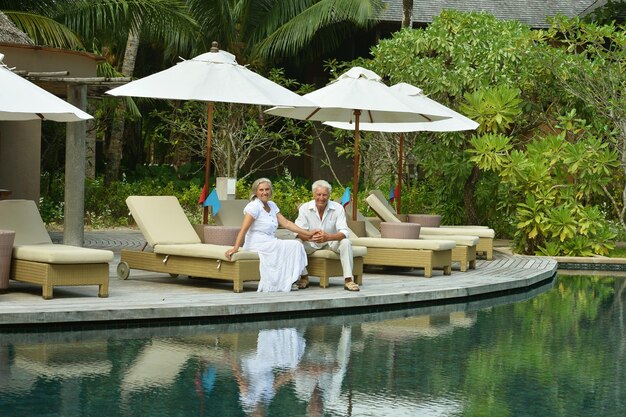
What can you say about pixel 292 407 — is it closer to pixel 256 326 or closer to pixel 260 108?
pixel 256 326

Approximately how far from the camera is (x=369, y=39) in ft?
100

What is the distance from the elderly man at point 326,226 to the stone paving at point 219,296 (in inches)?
12.6

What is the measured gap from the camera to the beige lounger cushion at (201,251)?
11.0m

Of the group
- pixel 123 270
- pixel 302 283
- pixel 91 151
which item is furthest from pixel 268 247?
pixel 91 151

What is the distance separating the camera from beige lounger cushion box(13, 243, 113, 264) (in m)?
9.71

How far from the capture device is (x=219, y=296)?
10.6m

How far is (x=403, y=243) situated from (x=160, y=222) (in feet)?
10.5

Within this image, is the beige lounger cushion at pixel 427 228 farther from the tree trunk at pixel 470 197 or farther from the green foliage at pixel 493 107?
the tree trunk at pixel 470 197

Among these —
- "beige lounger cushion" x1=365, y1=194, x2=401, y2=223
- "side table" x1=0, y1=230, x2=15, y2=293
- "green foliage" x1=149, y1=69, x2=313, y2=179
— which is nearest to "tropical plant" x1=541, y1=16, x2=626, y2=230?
"beige lounger cushion" x1=365, y1=194, x2=401, y2=223

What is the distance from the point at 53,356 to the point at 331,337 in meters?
2.43

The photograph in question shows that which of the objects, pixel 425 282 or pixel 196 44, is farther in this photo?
pixel 196 44

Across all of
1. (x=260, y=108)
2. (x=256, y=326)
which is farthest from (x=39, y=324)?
(x=260, y=108)

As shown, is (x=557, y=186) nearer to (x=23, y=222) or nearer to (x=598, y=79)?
(x=598, y=79)

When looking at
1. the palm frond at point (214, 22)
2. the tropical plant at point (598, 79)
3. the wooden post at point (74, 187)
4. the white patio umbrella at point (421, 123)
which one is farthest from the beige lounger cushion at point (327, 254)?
the palm frond at point (214, 22)
